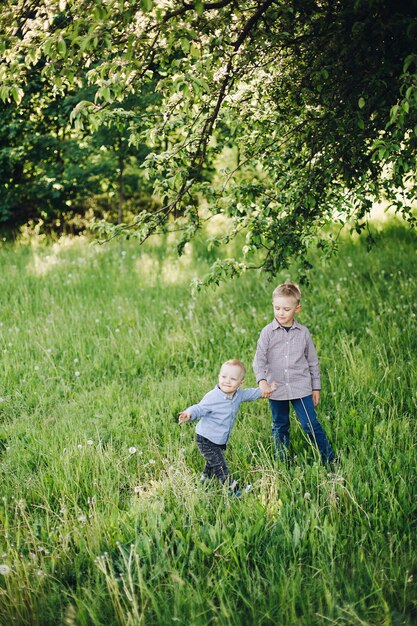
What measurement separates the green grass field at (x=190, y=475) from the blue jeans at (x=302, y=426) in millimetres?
106

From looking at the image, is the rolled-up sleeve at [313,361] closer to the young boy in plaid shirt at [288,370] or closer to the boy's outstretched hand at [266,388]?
the young boy in plaid shirt at [288,370]

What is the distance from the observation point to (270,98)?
16.0 feet

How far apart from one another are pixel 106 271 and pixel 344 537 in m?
6.69

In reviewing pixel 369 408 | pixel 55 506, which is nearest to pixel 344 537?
pixel 369 408

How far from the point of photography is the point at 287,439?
427 centimetres

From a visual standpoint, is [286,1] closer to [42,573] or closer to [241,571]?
[241,571]

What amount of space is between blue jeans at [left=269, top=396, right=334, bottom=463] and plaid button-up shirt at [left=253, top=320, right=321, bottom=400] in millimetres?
93

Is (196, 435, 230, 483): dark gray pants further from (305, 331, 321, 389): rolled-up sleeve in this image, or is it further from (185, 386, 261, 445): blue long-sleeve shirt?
(305, 331, 321, 389): rolled-up sleeve

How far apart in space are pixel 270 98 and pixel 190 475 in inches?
135

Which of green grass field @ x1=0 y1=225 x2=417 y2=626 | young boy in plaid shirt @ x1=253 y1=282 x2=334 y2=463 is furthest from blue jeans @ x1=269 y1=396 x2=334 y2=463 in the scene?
green grass field @ x1=0 y1=225 x2=417 y2=626

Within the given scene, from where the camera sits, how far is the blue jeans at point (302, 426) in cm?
407

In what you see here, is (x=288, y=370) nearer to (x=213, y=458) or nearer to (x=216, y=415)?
(x=216, y=415)

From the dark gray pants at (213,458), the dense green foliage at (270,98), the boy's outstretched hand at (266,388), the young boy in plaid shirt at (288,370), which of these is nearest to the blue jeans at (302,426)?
the young boy in plaid shirt at (288,370)

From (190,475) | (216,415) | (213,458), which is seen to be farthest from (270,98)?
(190,475)
